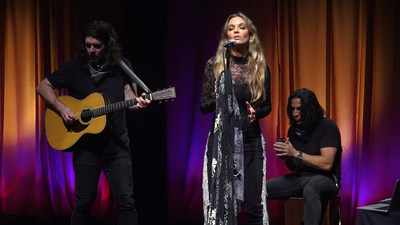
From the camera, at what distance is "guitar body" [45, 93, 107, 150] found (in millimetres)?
3006

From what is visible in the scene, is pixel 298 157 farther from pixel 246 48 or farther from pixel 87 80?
pixel 87 80

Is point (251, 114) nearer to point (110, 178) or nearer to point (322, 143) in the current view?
point (110, 178)

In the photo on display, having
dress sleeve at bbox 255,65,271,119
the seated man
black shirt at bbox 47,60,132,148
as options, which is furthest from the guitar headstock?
the seated man

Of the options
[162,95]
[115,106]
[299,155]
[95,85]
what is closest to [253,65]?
[162,95]

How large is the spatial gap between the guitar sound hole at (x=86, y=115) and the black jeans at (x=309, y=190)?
164cm

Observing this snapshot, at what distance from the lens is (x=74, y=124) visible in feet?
10.3

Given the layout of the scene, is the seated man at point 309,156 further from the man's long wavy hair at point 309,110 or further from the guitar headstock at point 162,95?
the guitar headstock at point 162,95

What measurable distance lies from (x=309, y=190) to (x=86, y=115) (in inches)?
69.0

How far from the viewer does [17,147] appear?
5262 millimetres

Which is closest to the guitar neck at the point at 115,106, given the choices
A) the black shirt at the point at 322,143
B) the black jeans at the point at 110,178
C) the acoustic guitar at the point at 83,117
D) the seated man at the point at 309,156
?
the acoustic guitar at the point at 83,117

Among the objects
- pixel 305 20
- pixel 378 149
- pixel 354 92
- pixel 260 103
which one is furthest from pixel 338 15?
pixel 260 103

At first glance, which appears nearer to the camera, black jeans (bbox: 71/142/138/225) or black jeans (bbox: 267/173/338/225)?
black jeans (bbox: 71/142/138/225)

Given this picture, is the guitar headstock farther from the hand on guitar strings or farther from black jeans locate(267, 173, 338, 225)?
black jeans locate(267, 173, 338, 225)

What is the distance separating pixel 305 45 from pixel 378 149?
3.94 ft
